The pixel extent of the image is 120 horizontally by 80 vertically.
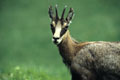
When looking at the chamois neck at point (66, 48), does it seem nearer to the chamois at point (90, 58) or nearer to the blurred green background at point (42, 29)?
the chamois at point (90, 58)

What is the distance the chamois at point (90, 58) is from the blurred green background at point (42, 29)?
686cm

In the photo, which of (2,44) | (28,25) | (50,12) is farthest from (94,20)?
Result: (50,12)

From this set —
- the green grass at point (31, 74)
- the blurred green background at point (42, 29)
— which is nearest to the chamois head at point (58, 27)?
the green grass at point (31, 74)

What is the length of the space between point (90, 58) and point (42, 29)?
66.7 ft

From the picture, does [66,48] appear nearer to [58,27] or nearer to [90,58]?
[58,27]

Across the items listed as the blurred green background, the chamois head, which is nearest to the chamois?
the chamois head

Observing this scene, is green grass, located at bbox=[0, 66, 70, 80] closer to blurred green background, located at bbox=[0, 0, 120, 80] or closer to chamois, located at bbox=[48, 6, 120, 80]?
blurred green background, located at bbox=[0, 0, 120, 80]

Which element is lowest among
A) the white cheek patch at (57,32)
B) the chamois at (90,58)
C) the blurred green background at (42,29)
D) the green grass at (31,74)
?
the blurred green background at (42,29)

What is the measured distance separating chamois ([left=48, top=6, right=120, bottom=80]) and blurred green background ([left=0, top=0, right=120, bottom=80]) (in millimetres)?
6864

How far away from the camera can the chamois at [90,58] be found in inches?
655

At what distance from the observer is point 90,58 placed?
55.4 ft

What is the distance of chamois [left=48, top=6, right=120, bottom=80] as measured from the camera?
16.6m

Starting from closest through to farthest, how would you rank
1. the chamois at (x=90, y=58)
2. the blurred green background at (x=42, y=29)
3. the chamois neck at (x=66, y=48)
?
1. the chamois at (x=90, y=58)
2. the chamois neck at (x=66, y=48)
3. the blurred green background at (x=42, y=29)

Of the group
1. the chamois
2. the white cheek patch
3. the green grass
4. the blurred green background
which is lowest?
the blurred green background
